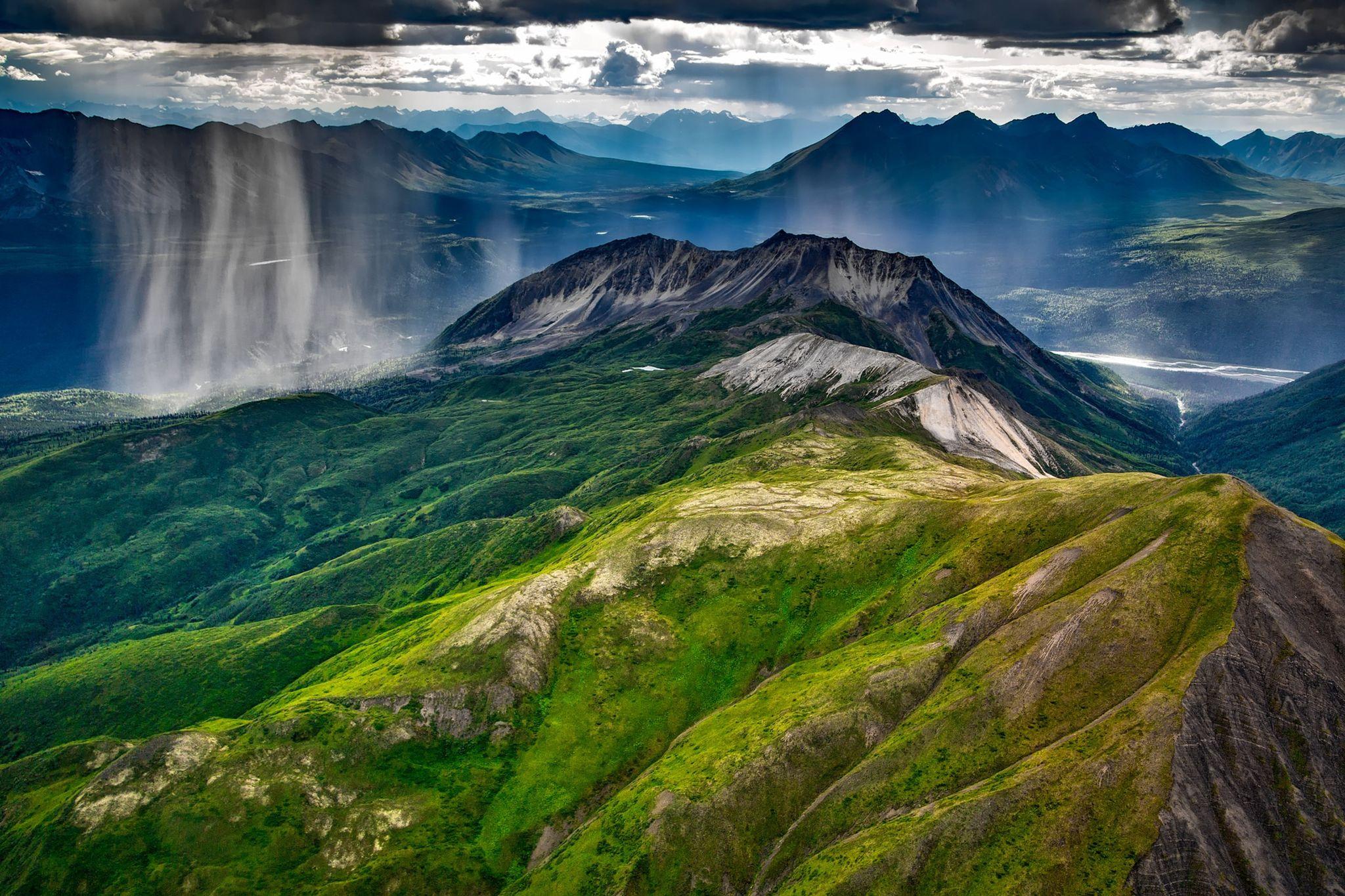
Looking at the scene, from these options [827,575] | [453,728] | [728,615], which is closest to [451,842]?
[453,728]

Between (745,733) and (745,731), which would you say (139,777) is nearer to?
(745,731)

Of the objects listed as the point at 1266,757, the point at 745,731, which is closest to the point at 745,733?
the point at 745,731

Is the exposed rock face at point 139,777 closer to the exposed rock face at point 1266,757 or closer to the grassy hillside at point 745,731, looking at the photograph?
the grassy hillside at point 745,731

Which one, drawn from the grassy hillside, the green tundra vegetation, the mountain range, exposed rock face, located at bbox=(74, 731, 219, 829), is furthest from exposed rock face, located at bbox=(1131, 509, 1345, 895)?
exposed rock face, located at bbox=(74, 731, 219, 829)

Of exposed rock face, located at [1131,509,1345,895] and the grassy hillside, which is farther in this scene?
the grassy hillside

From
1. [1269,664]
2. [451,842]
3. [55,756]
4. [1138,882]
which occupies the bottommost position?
[55,756]

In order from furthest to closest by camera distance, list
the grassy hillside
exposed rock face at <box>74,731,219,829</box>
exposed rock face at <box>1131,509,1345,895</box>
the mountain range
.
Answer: exposed rock face at <box>74,731,219,829</box> → the grassy hillside → the mountain range → exposed rock face at <box>1131,509,1345,895</box>

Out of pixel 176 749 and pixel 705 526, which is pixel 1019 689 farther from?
pixel 176 749

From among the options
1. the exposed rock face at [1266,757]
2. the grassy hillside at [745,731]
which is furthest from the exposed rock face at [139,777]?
the exposed rock face at [1266,757]

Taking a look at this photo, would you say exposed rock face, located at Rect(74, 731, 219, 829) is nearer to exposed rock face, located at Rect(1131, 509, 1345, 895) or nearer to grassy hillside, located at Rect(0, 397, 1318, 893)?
grassy hillside, located at Rect(0, 397, 1318, 893)
